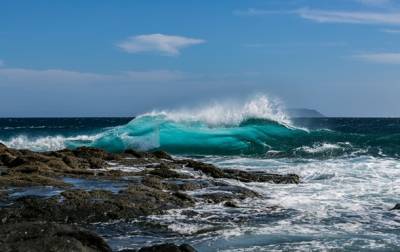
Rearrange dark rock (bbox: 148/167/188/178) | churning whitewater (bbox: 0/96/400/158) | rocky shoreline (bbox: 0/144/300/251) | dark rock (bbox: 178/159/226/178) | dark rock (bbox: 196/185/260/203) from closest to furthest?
rocky shoreline (bbox: 0/144/300/251) < dark rock (bbox: 196/185/260/203) < dark rock (bbox: 148/167/188/178) < dark rock (bbox: 178/159/226/178) < churning whitewater (bbox: 0/96/400/158)

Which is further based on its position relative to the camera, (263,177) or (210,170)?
(210,170)

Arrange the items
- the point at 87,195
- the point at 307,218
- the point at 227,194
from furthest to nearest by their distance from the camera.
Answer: the point at 227,194, the point at 87,195, the point at 307,218

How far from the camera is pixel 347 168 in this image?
80.3ft

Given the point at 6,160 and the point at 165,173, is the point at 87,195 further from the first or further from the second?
the point at 6,160

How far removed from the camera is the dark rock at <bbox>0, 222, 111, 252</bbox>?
7609 mm

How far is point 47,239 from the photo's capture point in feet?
25.6

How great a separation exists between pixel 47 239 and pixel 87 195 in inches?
207

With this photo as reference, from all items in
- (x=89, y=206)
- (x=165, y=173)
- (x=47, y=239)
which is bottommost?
(x=89, y=206)

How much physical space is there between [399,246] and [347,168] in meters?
14.4

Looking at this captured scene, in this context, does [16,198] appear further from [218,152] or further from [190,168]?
[218,152]

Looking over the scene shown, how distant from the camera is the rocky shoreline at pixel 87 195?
318 inches

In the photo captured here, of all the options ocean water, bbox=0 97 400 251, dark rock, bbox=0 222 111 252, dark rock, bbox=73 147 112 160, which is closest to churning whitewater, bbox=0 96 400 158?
ocean water, bbox=0 97 400 251

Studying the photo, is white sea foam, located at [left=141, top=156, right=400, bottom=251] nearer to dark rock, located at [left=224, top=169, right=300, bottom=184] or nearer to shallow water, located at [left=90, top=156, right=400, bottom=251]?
shallow water, located at [left=90, top=156, right=400, bottom=251]

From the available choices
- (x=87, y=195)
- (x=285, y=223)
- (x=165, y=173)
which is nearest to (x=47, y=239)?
(x=87, y=195)
